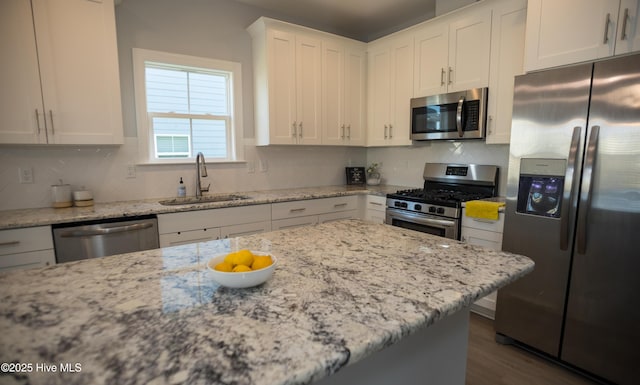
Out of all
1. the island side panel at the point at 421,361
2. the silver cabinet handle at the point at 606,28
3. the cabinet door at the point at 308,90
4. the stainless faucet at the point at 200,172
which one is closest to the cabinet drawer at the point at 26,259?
the stainless faucet at the point at 200,172

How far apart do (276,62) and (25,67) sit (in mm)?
1866

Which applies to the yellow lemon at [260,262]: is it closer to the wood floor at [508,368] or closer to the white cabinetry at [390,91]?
the wood floor at [508,368]

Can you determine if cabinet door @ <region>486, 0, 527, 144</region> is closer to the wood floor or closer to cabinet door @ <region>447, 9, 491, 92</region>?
cabinet door @ <region>447, 9, 491, 92</region>

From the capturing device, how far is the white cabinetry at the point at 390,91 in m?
3.36

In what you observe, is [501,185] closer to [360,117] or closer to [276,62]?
[360,117]

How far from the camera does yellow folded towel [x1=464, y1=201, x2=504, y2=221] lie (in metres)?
2.41

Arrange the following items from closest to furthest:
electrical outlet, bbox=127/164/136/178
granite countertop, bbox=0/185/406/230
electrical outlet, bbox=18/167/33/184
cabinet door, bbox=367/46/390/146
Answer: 1. granite countertop, bbox=0/185/406/230
2. electrical outlet, bbox=18/167/33/184
3. electrical outlet, bbox=127/164/136/178
4. cabinet door, bbox=367/46/390/146

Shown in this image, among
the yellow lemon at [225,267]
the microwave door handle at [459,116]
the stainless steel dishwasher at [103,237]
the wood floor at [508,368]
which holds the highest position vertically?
the microwave door handle at [459,116]

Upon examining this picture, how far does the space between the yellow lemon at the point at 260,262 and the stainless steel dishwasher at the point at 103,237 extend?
1.67 metres

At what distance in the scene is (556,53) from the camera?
2002 mm

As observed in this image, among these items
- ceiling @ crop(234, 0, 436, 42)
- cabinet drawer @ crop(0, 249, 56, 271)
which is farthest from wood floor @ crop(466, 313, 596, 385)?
ceiling @ crop(234, 0, 436, 42)

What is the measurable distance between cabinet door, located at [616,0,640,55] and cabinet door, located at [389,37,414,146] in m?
1.71

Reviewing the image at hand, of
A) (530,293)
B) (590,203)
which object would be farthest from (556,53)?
(530,293)

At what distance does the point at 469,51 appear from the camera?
111 inches
